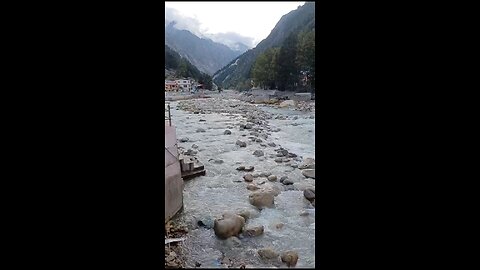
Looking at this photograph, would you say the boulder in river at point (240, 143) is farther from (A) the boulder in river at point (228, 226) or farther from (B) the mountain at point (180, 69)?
(A) the boulder in river at point (228, 226)

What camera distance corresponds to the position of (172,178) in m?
2.13

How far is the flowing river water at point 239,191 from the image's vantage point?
1562mm

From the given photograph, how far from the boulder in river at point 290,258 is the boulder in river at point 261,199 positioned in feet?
2.22

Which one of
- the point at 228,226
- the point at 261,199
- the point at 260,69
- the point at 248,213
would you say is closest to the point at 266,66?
the point at 260,69

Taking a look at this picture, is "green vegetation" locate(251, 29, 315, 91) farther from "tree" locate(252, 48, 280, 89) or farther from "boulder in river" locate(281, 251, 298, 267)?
"boulder in river" locate(281, 251, 298, 267)

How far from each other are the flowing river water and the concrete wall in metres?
0.07

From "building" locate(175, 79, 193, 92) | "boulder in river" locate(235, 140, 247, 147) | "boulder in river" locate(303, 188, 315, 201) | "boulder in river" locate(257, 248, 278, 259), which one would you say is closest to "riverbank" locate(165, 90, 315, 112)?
"building" locate(175, 79, 193, 92)

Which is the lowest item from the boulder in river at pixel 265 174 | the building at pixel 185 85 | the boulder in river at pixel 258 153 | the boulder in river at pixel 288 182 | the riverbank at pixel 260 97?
the boulder in river at pixel 288 182

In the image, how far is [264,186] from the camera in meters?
2.49

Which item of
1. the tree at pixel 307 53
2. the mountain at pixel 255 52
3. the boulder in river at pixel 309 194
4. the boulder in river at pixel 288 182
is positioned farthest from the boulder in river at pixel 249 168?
the tree at pixel 307 53

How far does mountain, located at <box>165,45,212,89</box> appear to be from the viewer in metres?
1.75

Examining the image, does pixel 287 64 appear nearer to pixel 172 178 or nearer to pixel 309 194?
pixel 309 194

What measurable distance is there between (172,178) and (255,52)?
111 centimetres
